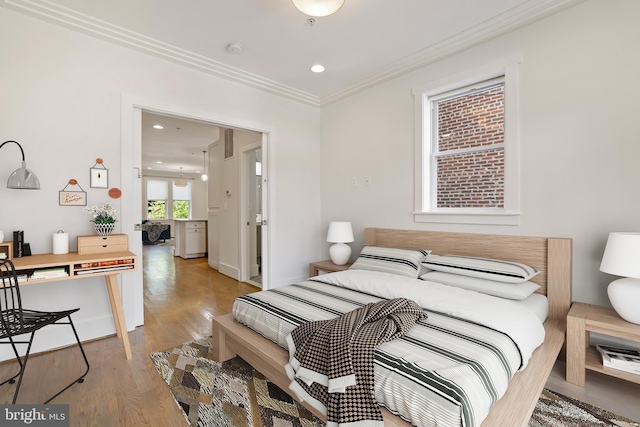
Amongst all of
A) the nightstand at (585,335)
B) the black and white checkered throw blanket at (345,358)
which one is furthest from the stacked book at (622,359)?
the black and white checkered throw blanket at (345,358)

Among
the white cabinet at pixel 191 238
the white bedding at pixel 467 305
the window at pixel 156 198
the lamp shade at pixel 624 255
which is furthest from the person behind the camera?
the window at pixel 156 198

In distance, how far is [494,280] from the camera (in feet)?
7.51

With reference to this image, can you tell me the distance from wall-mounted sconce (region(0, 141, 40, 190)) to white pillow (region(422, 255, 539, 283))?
10.6 feet

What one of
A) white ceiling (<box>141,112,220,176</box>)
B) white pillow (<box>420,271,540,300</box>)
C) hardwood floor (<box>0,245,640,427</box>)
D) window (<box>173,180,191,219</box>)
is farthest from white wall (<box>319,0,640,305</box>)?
window (<box>173,180,191,219</box>)

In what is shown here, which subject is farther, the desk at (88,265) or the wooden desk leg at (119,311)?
the wooden desk leg at (119,311)

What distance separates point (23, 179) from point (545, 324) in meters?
3.96

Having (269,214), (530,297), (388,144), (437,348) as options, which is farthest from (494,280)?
(269,214)

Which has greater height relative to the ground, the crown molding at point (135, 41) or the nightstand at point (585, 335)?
the crown molding at point (135, 41)

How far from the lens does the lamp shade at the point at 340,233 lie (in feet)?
11.9

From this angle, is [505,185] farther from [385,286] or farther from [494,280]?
[385,286]

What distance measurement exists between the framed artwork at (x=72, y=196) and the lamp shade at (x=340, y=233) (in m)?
2.47

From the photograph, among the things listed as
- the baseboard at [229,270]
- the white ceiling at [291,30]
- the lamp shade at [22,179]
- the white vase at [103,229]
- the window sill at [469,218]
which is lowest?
the baseboard at [229,270]

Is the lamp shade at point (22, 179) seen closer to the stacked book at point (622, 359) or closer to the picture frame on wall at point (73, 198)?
the picture frame on wall at point (73, 198)

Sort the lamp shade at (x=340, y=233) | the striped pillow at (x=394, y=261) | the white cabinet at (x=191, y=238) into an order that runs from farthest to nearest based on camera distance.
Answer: the white cabinet at (x=191, y=238)
the lamp shade at (x=340, y=233)
the striped pillow at (x=394, y=261)
